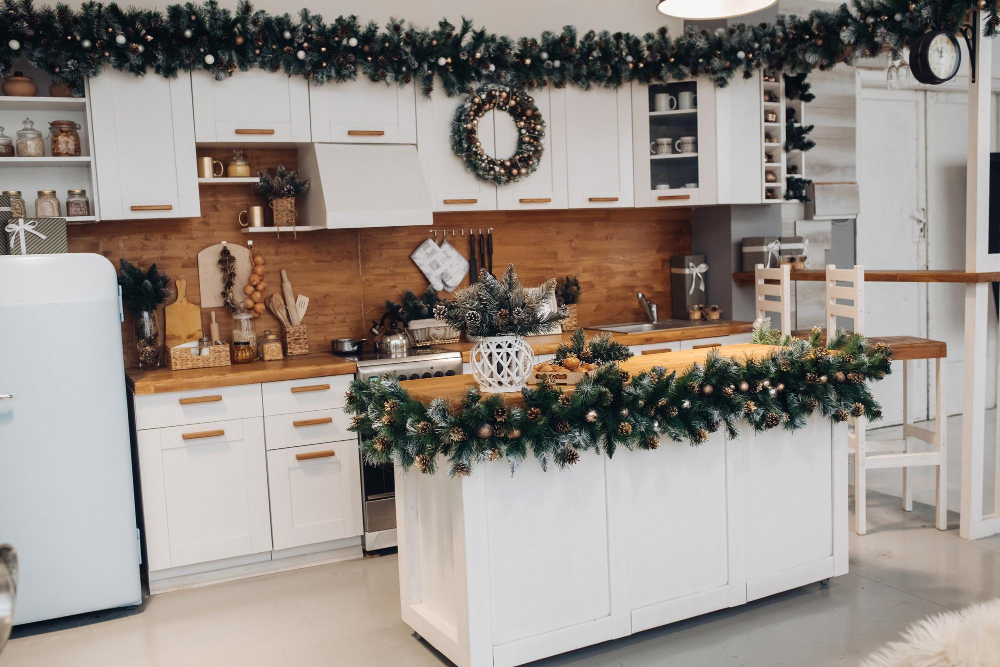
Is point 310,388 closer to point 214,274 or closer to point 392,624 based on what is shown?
Result: point 214,274

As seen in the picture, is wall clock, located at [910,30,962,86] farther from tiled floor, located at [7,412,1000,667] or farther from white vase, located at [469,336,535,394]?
white vase, located at [469,336,535,394]

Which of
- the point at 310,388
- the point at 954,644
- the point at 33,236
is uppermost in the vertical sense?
the point at 33,236

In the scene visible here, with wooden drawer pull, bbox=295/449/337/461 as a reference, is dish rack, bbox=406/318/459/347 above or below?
above

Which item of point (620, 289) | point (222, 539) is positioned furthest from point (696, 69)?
point (222, 539)

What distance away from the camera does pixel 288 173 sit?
175 inches

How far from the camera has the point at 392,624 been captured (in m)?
3.34

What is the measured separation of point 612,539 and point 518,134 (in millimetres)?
2478

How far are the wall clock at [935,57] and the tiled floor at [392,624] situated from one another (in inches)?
81.6

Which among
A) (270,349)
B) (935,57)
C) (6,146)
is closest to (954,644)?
(935,57)

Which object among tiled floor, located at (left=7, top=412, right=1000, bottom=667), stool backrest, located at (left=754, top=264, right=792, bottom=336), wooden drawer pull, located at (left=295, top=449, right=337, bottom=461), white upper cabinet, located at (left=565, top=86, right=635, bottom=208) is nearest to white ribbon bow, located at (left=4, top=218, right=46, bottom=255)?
wooden drawer pull, located at (left=295, top=449, right=337, bottom=461)

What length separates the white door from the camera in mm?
6035

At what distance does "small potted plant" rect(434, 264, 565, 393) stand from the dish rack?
6.04 feet

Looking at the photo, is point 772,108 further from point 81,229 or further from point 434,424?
point 81,229

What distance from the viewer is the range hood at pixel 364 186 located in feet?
13.8
